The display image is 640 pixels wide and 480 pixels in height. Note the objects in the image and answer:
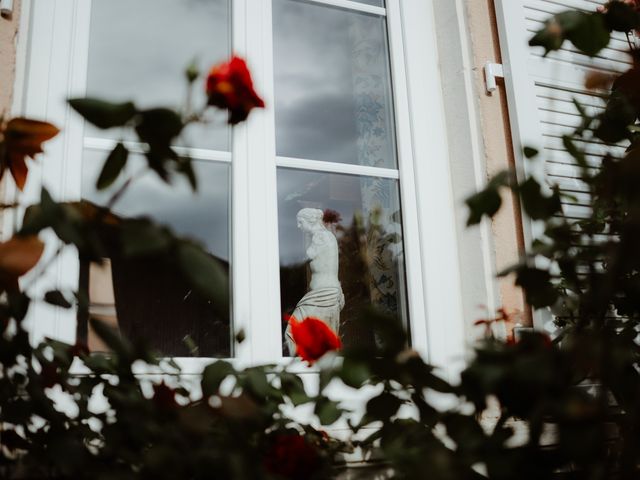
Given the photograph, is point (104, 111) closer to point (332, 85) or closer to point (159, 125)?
point (159, 125)

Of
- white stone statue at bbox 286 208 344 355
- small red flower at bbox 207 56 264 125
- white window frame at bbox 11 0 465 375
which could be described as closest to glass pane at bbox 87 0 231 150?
white window frame at bbox 11 0 465 375

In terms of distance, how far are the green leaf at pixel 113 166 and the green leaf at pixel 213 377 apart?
30 centimetres

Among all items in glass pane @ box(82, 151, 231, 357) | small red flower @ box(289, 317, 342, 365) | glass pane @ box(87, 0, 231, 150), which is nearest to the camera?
small red flower @ box(289, 317, 342, 365)

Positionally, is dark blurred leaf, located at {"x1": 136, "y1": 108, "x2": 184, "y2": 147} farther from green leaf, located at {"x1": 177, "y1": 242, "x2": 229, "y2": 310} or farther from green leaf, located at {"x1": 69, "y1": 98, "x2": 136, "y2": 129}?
green leaf, located at {"x1": 177, "y1": 242, "x2": 229, "y2": 310}

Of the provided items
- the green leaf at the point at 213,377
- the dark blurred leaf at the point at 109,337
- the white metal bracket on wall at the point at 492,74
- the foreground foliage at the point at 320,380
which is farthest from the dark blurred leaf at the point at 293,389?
the white metal bracket on wall at the point at 492,74

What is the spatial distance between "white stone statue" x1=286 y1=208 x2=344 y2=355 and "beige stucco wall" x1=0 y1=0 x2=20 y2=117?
0.79 metres

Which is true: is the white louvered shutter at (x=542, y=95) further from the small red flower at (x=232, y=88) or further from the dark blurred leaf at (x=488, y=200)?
the small red flower at (x=232, y=88)

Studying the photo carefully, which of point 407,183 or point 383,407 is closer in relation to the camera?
point 383,407

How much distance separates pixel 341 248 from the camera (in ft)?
5.95

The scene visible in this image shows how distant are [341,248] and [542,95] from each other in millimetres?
782

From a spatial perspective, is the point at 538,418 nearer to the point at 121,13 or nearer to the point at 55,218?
the point at 55,218

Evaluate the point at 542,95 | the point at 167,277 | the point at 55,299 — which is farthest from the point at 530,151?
the point at 542,95

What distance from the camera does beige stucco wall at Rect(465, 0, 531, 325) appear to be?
1753 millimetres

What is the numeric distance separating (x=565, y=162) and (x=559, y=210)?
1.09m
